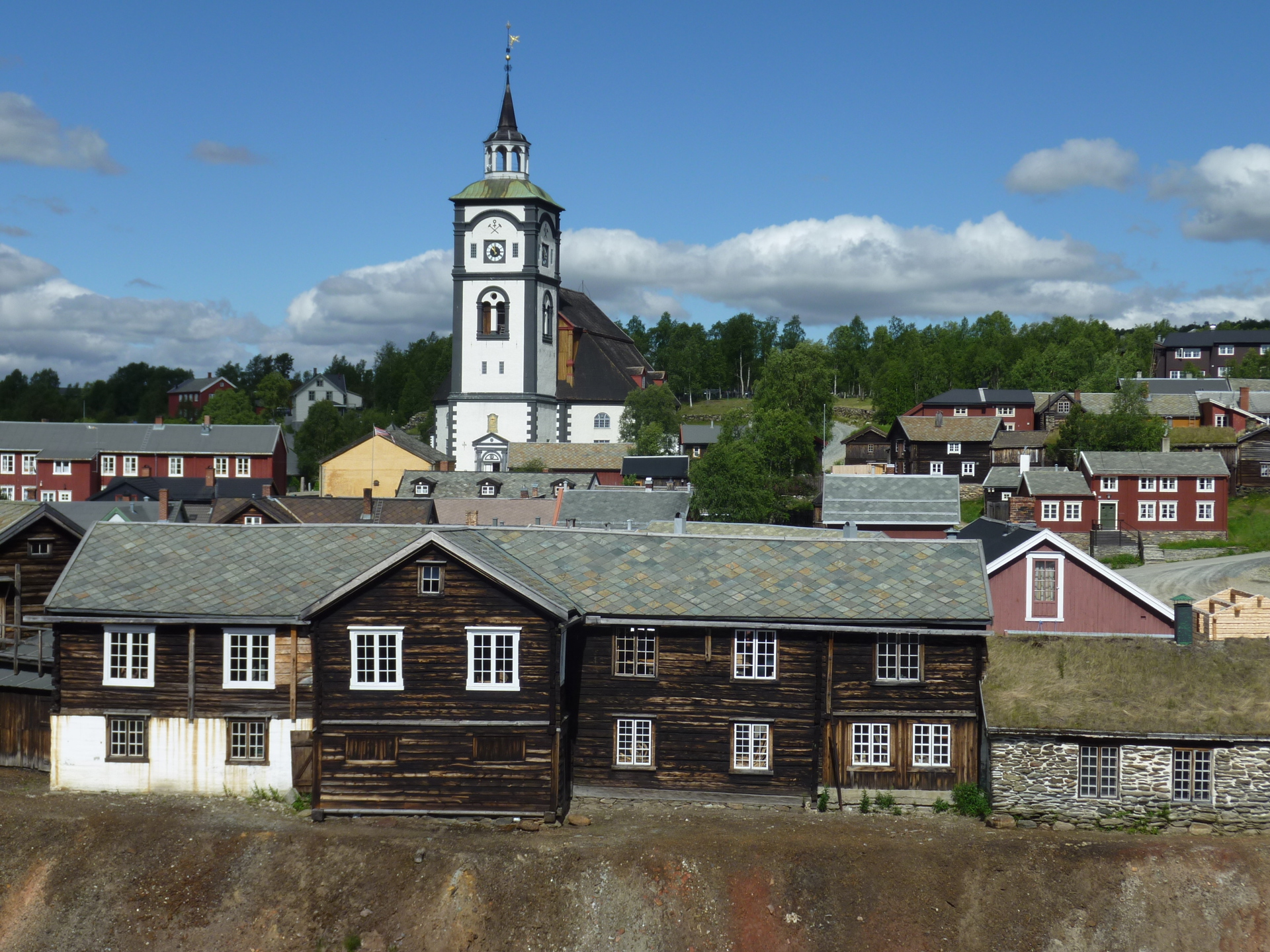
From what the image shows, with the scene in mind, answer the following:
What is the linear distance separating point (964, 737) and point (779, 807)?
15.3 ft

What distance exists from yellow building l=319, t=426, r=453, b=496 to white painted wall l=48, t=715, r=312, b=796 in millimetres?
53780

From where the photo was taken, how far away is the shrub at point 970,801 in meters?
28.6

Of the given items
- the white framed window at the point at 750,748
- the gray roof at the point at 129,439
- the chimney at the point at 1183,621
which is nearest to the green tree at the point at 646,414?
the gray roof at the point at 129,439

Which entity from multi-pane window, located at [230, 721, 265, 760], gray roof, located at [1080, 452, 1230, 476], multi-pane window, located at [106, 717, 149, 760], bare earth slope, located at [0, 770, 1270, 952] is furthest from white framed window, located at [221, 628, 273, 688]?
gray roof, located at [1080, 452, 1230, 476]

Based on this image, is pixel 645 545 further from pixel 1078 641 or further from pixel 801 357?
pixel 801 357

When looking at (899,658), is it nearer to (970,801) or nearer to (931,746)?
(931,746)

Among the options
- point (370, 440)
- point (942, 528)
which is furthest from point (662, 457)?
point (942, 528)

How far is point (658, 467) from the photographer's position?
276 feet

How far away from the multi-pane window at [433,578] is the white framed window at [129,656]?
6994 mm

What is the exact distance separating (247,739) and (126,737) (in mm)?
2989

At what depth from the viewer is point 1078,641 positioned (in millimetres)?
31219

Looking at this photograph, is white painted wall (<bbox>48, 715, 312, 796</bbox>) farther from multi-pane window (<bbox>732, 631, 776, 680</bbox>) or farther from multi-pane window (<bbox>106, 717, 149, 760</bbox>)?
multi-pane window (<bbox>732, 631, 776, 680</bbox>)

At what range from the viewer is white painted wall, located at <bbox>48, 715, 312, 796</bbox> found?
29.6m

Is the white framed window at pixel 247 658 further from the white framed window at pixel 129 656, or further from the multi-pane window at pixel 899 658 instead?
the multi-pane window at pixel 899 658
